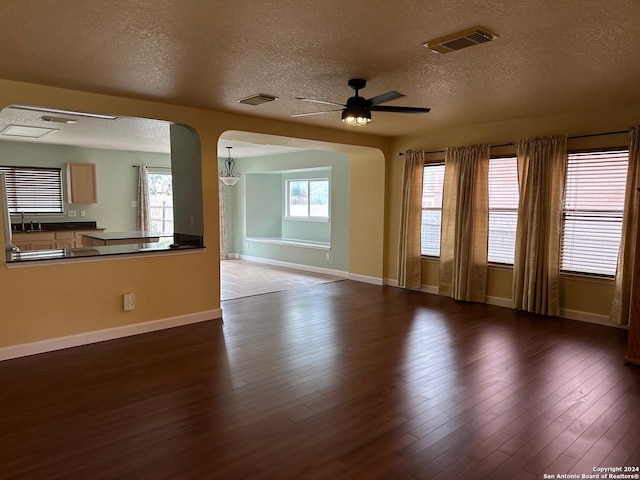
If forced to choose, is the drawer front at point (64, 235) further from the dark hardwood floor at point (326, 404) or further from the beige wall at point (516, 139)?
the beige wall at point (516, 139)

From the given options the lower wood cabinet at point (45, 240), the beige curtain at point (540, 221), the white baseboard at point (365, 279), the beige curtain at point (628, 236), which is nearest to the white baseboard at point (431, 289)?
the white baseboard at point (365, 279)

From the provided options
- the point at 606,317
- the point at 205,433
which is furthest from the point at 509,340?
the point at 205,433

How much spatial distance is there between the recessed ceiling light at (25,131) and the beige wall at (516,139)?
512cm

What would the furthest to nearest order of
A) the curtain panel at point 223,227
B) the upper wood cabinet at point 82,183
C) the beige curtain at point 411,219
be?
the curtain panel at point 223,227 → the upper wood cabinet at point 82,183 → the beige curtain at point 411,219

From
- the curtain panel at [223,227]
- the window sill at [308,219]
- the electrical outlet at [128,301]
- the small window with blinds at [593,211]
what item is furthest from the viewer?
the curtain panel at [223,227]

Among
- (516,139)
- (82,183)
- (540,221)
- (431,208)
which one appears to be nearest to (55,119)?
(82,183)

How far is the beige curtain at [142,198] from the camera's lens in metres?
8.81

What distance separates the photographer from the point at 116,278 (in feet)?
14.3

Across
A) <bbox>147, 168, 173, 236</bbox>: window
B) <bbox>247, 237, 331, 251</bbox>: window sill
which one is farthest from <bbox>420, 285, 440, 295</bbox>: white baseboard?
<bbox>147, 168, 173, 236</bbox>: window

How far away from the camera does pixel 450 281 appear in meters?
6.20

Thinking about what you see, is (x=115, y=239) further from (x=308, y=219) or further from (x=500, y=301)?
(x=500, y=301)

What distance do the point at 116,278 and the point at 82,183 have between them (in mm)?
4573

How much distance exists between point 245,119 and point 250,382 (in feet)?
10.5

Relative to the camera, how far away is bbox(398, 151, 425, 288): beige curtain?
6.54 meters
